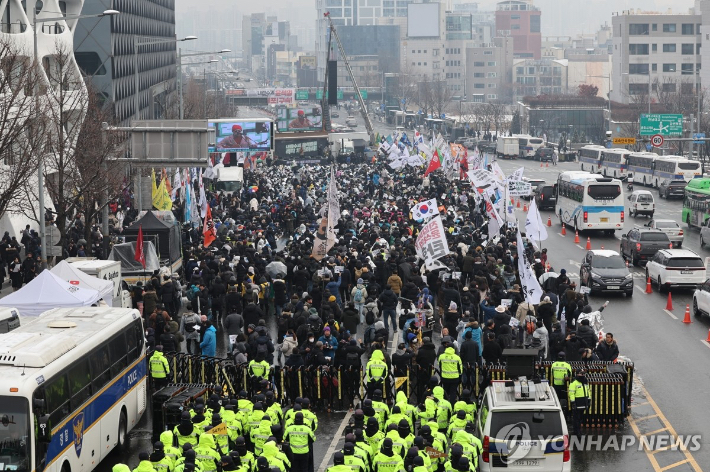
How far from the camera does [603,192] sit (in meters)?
49.4

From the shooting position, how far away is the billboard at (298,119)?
112 m

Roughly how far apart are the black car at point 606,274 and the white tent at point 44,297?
49.9 feet

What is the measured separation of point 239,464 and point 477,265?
694 inches

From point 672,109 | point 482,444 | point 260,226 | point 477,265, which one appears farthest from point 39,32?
point 672,109

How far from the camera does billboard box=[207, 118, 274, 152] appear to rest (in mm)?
75688

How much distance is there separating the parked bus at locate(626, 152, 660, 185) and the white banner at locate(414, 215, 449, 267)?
45835 mm

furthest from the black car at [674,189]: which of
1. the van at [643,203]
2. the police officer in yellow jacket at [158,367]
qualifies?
the police officer in yellow jacket at [158,367]

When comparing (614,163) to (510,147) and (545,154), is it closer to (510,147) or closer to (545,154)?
(545,154)

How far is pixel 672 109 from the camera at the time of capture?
116 m

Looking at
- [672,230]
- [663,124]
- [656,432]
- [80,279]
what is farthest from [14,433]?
[663,124]

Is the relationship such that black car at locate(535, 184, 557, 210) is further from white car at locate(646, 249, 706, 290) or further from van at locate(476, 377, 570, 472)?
van at locate(476, 377, 570, 472)

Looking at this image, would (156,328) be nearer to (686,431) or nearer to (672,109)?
(686,431)

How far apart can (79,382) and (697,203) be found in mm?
38991

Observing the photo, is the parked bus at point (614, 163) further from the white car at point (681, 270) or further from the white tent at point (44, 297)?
the white tent at point (44, 297)
